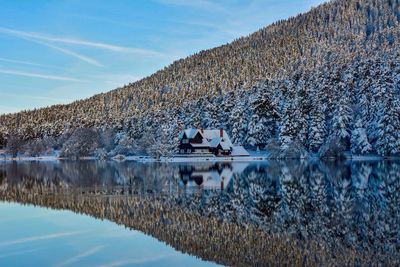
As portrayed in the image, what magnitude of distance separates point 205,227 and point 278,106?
83804 millimetres

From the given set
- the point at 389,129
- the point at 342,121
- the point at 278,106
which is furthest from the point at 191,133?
the point at 389,129

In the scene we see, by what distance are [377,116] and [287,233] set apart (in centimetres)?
6692

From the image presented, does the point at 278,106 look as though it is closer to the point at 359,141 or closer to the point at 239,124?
the point at 239,124

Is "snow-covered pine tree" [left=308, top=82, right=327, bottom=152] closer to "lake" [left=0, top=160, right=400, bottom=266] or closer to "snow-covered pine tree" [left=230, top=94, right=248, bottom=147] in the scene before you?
"snow-covered pine tree" [left=230, top=94, right=248, bottom=147]

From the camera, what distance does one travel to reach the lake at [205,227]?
14289 millimetres

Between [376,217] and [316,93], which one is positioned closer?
[376,217]

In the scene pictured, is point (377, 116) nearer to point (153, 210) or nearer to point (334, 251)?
point (153, 210)

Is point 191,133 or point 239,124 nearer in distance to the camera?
A: point 239,124

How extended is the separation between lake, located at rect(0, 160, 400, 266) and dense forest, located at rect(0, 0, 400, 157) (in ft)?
165

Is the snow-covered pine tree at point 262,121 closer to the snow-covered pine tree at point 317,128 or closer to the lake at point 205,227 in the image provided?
the snow-covered pine tree at point 317,128

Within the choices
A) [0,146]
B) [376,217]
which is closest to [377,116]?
[376,217]

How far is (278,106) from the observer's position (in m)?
100

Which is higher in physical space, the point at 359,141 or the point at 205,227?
the point at 359,141

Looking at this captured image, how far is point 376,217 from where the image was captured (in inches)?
769
